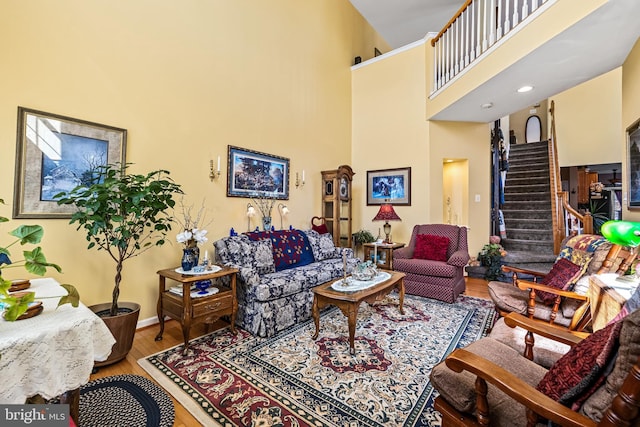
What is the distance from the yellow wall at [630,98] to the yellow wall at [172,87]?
148 inches

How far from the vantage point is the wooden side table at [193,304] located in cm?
240

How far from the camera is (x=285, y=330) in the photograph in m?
2.83

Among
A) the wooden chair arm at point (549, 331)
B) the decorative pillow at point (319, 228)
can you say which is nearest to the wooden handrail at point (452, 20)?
the decorative pillow at point (319, 228)

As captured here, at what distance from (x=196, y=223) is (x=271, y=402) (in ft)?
7.15

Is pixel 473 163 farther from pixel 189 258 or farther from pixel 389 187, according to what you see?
pixel 189 258

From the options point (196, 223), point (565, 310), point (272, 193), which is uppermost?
point (272, 193)

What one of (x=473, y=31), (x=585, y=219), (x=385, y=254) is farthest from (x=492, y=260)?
(x=473, y=31)

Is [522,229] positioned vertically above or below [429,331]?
above

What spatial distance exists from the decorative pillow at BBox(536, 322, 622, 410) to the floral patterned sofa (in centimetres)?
180

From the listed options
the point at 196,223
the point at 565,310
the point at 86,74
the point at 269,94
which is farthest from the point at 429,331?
the point at 86,74

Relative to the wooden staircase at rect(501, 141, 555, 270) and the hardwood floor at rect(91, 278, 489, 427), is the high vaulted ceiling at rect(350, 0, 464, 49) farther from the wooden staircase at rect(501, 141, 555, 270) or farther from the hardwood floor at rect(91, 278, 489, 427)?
the hardwood floor at rect(91, 278, 489, 427)

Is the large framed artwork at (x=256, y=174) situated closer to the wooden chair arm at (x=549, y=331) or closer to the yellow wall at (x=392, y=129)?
the yellow wall at (x=392, y=129)

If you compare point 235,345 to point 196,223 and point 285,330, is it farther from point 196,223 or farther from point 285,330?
point 196,223

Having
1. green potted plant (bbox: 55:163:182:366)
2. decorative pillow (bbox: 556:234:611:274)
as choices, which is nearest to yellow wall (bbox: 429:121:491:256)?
decorative pillow (bbox: 556:234:611:274)
